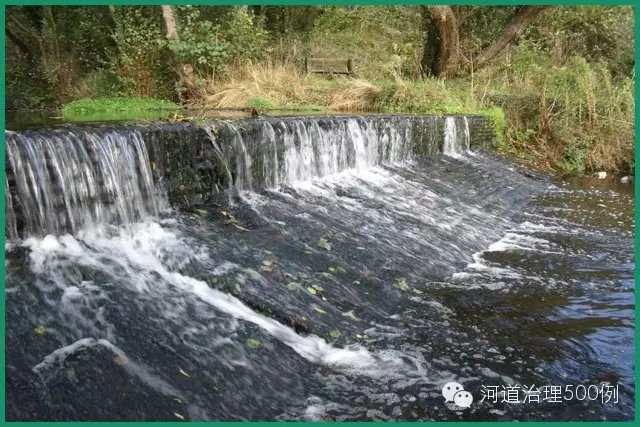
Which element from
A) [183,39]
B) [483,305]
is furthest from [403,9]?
[483,305]

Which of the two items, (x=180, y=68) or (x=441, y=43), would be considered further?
(x=441, y=43)

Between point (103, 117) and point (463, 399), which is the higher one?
point (103, 117)

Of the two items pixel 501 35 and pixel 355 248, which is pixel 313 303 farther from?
pixel 501 35

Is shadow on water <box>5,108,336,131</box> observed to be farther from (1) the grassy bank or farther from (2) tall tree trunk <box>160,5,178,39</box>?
(2) tall tree trunk <box>160,5,178,39</box>

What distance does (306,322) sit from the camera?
148 inches

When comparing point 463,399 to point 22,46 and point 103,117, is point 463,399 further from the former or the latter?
point 22,46

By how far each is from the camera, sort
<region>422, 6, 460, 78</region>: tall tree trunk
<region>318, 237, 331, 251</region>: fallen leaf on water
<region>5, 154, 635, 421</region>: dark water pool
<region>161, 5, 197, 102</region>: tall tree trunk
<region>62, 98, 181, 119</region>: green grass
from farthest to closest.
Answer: <region>422, 6, 460, 78</region>: tall tree trunk, <region>161, 5, 197, 102</region>: tall tree trunk, <region>62, 98, 181, 119</region>: green grass, <region>318, 237, 331, 251</region>: fallen leaf on water, <region>5, 154, 635, 421</region>: dark water pool

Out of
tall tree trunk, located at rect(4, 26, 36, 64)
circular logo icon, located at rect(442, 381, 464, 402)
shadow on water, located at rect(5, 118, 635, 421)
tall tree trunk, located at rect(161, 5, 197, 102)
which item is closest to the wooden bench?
tall tree trunk, located at rect(161, 5, 197, 102)

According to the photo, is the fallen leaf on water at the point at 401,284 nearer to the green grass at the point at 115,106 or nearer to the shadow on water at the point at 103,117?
the shadow on water at the point at 103,117

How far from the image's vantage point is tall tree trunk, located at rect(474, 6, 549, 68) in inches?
584

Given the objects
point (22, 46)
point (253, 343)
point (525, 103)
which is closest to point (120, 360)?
point (253, 343)

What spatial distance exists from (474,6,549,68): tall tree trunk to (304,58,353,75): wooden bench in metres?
3.62

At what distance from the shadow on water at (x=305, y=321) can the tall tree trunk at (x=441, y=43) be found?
978cm

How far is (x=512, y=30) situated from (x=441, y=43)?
2.08 metres
